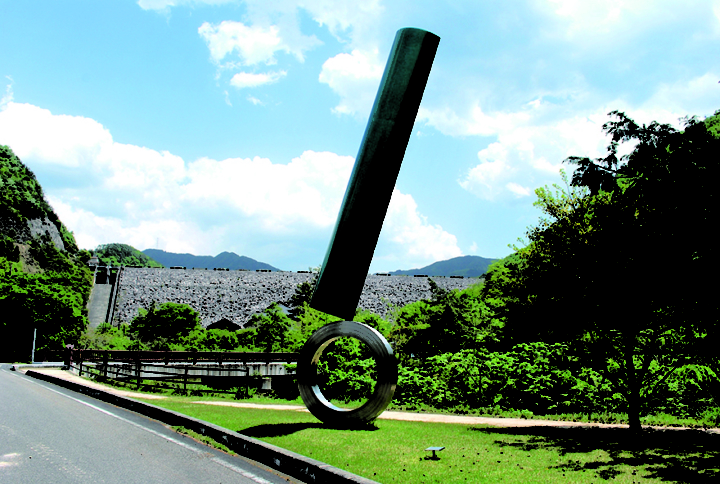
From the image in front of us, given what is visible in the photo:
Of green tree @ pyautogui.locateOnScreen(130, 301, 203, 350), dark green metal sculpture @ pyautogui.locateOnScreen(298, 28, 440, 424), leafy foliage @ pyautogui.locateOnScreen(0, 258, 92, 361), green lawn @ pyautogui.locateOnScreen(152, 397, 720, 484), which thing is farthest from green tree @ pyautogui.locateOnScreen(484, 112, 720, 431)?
leafy foliage @ pyautogui.locateOnScreen(0, 258, 92, 361)

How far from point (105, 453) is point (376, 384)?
4581 mm

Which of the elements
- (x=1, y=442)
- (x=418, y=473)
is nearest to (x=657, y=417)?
(x=418, y=473)

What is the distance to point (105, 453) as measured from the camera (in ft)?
24.6

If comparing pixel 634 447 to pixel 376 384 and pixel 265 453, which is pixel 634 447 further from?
pixel 265 453

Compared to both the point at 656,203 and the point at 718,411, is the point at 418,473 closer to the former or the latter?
the point at 656,203

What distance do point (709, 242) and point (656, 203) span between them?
3.53ft

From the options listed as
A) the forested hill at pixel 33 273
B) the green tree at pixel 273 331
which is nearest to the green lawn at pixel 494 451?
the green tree at pixel 273 331

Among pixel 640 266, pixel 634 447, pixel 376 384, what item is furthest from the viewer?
pixel 376 384

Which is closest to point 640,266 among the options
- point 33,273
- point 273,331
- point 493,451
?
point 493,451

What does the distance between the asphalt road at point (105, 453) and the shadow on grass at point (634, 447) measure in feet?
13.9

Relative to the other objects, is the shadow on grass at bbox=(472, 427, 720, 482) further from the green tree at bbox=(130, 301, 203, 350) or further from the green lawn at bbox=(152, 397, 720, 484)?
the green tree at bbox=(130, 301, 203, 350)

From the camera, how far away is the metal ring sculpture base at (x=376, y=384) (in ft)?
30.1

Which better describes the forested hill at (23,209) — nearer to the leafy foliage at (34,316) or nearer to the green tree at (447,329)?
the leafy foliage at (34,316)

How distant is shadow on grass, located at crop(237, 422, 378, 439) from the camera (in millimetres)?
8473
